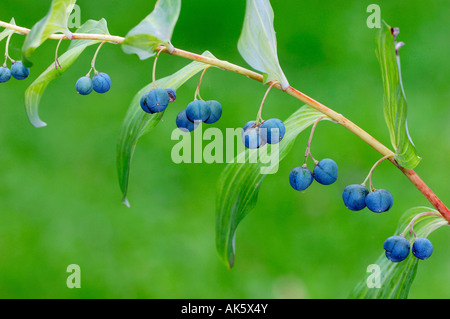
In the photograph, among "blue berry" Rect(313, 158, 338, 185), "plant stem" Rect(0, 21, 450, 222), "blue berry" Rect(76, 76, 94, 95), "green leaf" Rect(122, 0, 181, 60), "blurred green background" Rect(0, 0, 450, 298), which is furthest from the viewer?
"blurred green background" Rect(0, 0, 450, 298)

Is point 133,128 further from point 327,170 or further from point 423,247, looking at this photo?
point 423,247

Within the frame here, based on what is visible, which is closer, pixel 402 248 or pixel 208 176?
pixel 402 248

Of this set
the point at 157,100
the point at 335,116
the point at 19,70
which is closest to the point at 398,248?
the point at 335,116

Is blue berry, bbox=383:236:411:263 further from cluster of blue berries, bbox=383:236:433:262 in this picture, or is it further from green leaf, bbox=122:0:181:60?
green leaf, bbox=122:0:181:60

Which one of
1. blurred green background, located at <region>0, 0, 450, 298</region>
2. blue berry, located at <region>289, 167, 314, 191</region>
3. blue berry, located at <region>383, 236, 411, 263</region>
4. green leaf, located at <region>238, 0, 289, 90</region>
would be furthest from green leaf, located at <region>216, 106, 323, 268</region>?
blurred green background, located at <region>0, 0, 450, 298</region>

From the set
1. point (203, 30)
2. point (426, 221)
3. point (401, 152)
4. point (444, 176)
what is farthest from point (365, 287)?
point (203, 30)

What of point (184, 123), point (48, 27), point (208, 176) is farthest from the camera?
point (208, 176)
